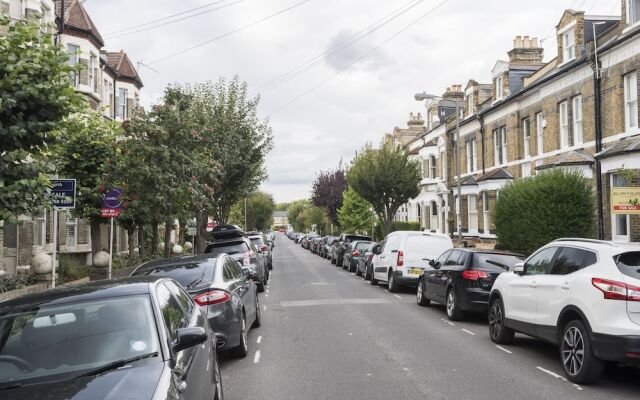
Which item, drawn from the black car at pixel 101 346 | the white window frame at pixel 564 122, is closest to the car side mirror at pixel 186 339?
the black car at pixel 101 346

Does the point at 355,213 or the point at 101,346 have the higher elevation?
the point at 355,213

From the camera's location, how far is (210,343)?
5.68 meters

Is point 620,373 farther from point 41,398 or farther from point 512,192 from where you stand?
point 512,192

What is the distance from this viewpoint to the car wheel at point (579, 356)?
697 centimetres

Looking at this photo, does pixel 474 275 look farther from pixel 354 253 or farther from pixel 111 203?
pixel 354 253

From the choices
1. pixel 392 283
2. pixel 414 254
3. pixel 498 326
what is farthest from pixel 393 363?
pixel 392 283

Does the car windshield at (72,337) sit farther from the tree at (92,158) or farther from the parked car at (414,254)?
the parked car at (414,254)

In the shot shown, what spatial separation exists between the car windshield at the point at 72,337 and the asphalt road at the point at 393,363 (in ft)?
8.85

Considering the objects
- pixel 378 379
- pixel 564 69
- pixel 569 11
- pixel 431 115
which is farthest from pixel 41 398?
pixel 431 115

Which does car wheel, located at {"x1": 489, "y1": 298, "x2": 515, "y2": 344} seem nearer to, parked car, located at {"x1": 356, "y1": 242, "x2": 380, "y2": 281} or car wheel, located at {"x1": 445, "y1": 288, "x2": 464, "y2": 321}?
car wheel, located at {"x1": 445, "y1": 288, "x2": 464, "y2": 321}

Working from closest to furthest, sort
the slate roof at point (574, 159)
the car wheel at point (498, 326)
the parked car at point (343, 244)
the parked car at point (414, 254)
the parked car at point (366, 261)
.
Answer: the car wheel at point (498, 326)
the parked car at point (414, 254)
the slate roof at point (574, 159)
the parked car at point (366, 261)
the parked car at point (343, 244)

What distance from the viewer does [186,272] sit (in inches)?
328

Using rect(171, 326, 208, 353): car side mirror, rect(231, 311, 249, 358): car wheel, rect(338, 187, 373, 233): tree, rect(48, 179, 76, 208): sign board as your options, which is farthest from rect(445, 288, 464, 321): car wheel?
rect(338, 187, 373, 233): tree

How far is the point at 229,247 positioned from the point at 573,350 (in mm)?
11102
